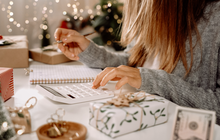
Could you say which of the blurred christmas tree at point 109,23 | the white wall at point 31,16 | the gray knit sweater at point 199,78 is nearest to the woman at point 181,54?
the gray knit sweater at point 199,78

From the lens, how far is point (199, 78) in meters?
0.80

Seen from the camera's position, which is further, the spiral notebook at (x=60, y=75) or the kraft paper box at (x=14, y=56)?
the kraft paper box at (x=14, y=56)

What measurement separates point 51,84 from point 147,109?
45 centimetres

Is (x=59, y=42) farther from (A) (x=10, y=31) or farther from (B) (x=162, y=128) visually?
(A) (x=10, y=31)

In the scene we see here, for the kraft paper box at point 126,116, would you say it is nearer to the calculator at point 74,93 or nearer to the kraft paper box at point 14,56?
the calculator at point 74,93

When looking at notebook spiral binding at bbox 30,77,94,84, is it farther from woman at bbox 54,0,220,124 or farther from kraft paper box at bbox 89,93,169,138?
kraft paper box at bbox 89,93,169,138

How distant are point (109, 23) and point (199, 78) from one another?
1267 millimetres

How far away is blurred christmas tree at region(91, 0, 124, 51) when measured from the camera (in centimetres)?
195

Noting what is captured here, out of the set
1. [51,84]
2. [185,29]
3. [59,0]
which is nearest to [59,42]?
[51,84]

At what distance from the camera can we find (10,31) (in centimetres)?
198

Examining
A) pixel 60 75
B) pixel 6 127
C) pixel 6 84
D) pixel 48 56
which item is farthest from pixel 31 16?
pixel 6 127

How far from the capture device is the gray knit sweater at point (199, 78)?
0.71m

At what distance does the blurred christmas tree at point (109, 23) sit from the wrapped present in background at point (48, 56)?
81cm

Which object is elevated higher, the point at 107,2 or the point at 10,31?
the point at 107,2
